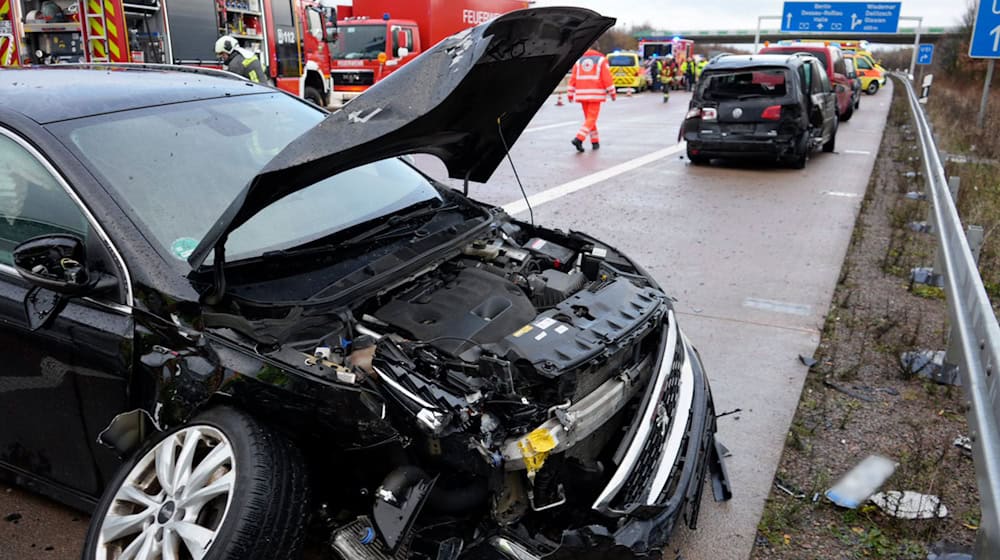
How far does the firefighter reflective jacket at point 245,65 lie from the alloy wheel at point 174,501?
7.88 metres

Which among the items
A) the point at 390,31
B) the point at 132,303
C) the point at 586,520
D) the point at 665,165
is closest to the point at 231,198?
the point at 132,303

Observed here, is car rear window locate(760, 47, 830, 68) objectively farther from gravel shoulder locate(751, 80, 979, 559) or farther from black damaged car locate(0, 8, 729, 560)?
black damaged car locate(0, 8, 729, 560)

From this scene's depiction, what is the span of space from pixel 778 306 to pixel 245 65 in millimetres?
6876

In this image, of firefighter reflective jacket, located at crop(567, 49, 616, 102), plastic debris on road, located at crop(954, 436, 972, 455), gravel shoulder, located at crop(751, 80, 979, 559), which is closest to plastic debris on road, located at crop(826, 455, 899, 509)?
gravel shoulder, located at crop(751, 80, 979, 559)

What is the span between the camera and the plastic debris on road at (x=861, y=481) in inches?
134

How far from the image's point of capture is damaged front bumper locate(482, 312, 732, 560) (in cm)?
230

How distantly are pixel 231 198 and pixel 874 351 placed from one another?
3956 millimetres

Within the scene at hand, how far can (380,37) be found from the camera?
19.8m

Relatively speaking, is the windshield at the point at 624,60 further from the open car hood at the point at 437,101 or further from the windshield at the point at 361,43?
the open car hood at the point at 437,101

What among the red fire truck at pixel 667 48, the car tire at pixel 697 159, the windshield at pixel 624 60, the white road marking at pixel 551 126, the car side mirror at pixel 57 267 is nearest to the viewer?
the car side mirror at pixel 57 267

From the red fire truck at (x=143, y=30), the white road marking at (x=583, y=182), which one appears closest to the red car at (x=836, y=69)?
the white road marking at (x=583, y=182)

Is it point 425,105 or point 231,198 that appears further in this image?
point 231,198

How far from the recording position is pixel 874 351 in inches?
196

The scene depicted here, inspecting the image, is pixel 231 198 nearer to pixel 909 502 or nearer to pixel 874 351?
pixel 909 502
